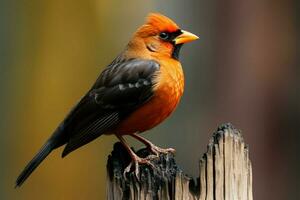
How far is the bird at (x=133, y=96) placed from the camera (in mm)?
6246

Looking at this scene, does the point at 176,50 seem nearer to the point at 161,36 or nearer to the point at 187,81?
the point at 161,36

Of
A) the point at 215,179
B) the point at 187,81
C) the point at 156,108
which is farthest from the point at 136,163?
the point at 187,81

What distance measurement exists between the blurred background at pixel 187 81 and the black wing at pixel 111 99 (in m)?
Result: 3.33

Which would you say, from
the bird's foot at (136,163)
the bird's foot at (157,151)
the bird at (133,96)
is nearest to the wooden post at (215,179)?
the bird's foot at (136,163)

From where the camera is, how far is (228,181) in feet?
15.3

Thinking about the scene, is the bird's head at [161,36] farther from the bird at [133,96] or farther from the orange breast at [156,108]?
the orange breast at [156,108]

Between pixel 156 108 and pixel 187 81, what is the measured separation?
6.11 m

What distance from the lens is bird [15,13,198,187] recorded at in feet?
20.5

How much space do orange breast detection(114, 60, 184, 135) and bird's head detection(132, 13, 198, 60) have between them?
375mm

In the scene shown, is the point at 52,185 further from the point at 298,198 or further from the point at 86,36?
the point at 298,198

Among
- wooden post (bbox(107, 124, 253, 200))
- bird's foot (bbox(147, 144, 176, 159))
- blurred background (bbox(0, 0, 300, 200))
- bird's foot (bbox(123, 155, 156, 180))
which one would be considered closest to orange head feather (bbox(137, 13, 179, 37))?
bird's foot (bbox(147, 144, 176, 159))

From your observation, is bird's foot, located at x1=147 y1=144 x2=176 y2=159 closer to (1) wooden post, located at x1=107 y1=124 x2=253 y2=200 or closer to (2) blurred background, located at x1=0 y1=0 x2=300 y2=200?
(1) wooden post, located at x1=107 y1=124 x2=253 y2=200

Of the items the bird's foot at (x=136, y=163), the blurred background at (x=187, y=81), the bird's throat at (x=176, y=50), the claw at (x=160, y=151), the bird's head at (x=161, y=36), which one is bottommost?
the blurred background at (x=187, y=81)

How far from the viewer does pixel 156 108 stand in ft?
20.4
